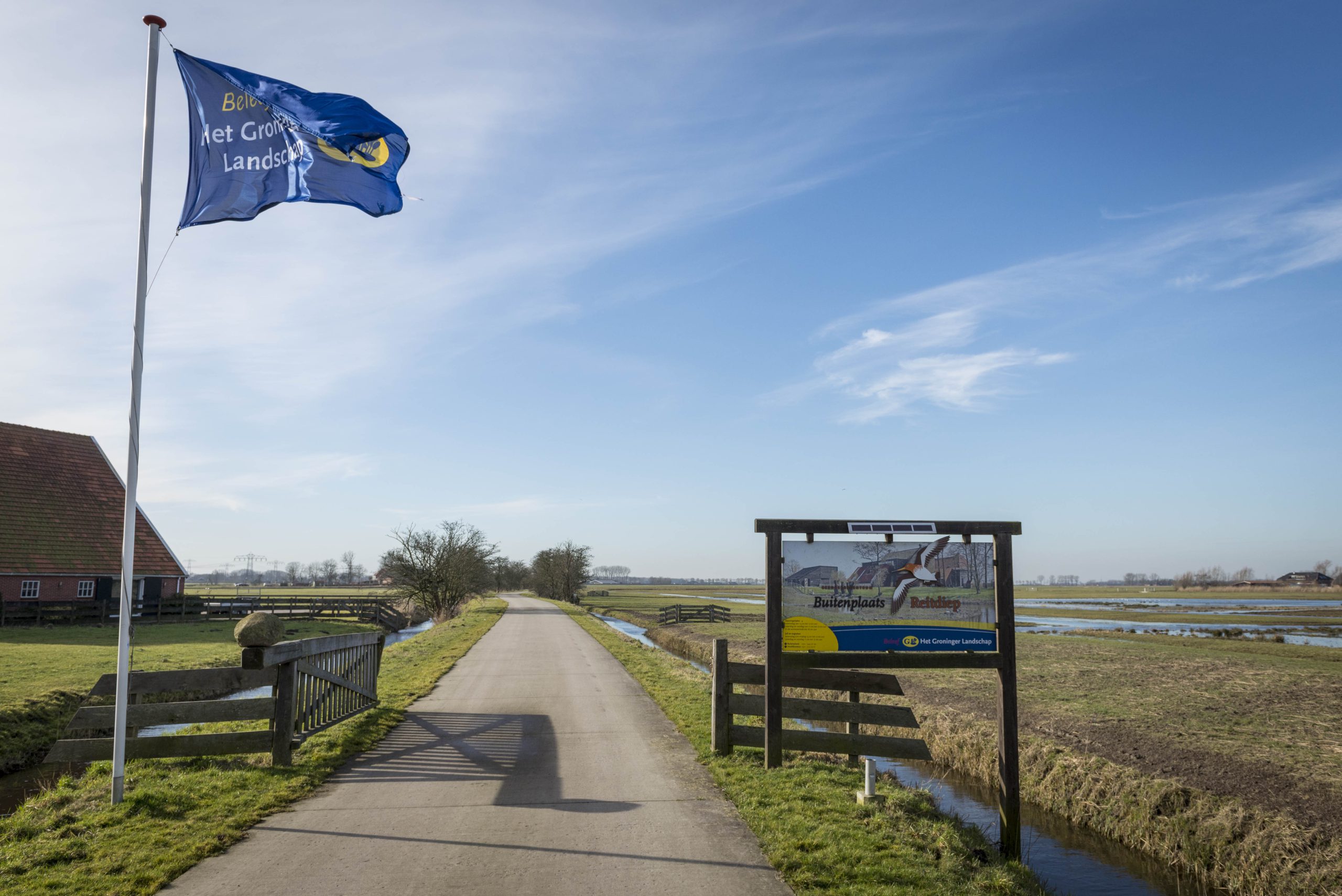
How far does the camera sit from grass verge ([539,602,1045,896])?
5.97 metres

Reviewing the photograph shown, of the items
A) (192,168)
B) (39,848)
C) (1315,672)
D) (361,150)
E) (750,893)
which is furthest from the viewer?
(1315,672)

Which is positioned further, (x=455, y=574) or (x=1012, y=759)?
(x=455, y=574)

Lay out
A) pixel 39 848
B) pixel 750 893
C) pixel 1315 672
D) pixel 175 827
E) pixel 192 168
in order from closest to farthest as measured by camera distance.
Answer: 1. pixel 750 893
2. pixel 39 848
3. pixel 175 827
4. pixel 192 168
5. pixel 1315 672

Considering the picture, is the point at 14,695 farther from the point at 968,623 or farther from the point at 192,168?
the point at 968,623

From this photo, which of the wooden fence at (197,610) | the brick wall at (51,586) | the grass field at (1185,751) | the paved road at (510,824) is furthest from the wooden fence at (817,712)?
the brick wall at (51,586)

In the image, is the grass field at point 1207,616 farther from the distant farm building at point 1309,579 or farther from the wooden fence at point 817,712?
the distant farm building at point 1309,579

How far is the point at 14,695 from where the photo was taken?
47.9 feet

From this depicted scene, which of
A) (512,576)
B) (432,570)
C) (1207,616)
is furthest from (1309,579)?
(432,570)

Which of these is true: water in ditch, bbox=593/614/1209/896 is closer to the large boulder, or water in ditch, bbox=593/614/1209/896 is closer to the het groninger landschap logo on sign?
the het groninger landschap logo on sign

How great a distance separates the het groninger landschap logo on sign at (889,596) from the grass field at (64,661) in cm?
1215

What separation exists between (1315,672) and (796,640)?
A: 20.9 meters

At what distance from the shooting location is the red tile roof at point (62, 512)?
35000 millimetres

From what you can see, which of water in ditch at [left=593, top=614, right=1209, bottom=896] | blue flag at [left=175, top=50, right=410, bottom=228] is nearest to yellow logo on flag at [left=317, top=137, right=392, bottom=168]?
blue flag at [left=175, top=50, right=410, bottom=228]

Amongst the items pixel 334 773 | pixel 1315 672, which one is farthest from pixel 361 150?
pixel 1315 672
